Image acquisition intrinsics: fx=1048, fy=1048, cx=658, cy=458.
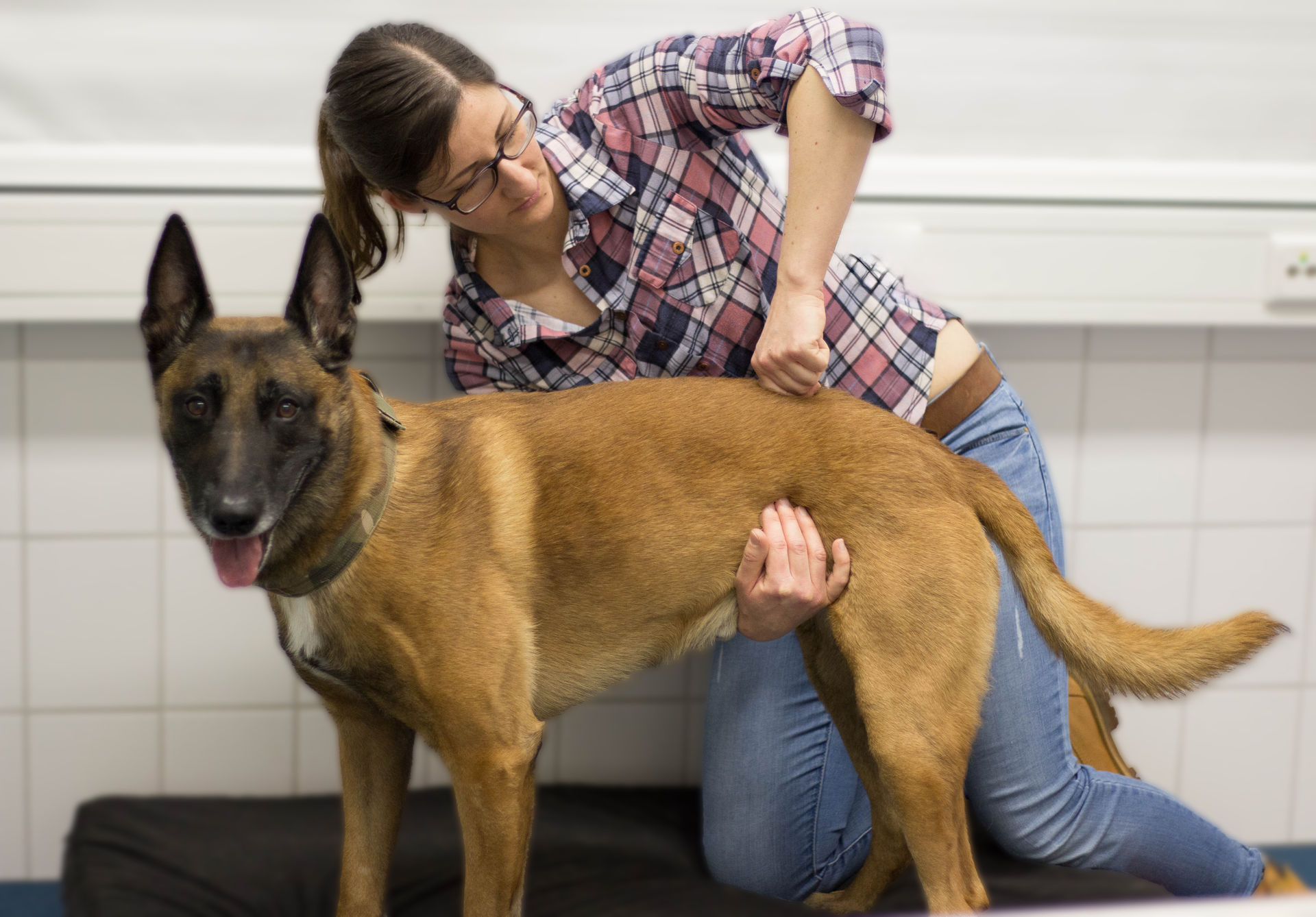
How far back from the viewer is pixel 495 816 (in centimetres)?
134

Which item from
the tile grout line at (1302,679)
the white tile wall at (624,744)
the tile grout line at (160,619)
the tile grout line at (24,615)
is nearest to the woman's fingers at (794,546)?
the white tile wall at (624,744)

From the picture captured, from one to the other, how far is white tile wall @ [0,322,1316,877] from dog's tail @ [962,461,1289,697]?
952 millimetres

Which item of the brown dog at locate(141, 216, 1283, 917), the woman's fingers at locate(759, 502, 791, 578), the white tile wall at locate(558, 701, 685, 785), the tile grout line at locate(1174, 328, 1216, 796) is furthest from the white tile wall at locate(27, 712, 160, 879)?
the tile grout line at locate(1174, 328, 1216, 796)

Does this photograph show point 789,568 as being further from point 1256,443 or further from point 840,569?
point 1256,443

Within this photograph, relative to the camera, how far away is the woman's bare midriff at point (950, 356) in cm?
167

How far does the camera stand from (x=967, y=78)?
2184mm

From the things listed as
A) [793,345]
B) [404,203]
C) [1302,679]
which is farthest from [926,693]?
[1302,679]

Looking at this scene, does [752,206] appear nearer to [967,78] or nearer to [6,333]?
[967,78]

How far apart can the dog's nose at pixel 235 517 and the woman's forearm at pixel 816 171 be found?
2.47 ft

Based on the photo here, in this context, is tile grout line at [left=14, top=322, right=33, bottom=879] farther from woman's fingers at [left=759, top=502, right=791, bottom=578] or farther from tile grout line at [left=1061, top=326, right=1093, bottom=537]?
tile grout line at [left=1061, top=326, right=1093, bottom=537]

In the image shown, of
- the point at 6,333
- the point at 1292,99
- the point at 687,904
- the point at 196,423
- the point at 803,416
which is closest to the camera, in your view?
the point at 196,423

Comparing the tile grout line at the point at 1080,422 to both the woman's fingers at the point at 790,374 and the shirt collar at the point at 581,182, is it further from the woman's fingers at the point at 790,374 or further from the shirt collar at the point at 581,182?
the shirt collar at the point at 581,182

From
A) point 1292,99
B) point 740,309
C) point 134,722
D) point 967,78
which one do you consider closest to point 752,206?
point 740,309

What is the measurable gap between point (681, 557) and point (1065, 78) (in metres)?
1.46
